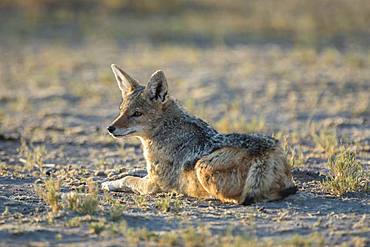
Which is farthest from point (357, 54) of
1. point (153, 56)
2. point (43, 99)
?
point (43, 99)

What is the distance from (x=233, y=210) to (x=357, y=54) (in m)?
13.9

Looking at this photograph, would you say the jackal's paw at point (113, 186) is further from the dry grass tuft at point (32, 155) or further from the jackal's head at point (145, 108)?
the dry grass tuft at point (32, 155)

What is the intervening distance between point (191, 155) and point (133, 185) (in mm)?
801

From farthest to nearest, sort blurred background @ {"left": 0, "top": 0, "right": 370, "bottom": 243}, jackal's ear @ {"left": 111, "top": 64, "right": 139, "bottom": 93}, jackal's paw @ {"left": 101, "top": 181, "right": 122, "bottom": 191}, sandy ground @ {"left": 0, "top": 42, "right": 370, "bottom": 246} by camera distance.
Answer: jackal's ear @ {"left": 111, "top": 64, "right": 139, "bottom": 93} < jackal's paw @ {"left": 101, "top": 181, "right": 122, "bottom": 191} < blurred background @ {"left": 0, "top": 0, "right": 370, "bottom": 243} < sandy ground @ {"left": 0, "top": 42, "right": 370, "bottom": 246}

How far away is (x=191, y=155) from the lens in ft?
27.2

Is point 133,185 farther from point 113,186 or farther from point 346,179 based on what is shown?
point 346,179

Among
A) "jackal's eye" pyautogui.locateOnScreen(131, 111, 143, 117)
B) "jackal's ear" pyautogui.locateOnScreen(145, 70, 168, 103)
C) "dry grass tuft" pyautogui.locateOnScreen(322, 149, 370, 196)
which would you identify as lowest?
"dry grass tuft" pyautogui.locateOnScreen(322, 149, 370, 196)

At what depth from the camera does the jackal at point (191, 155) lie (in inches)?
301

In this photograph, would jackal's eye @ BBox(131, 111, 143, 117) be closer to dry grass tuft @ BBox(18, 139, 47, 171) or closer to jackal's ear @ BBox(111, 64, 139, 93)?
jackal's ear @ BBox(111, 64, 139, 93)

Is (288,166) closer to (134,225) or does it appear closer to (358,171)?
(358,171)

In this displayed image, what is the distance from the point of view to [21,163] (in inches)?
416

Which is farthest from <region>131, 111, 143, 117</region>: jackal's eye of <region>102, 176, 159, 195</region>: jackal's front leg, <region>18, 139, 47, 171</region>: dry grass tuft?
<region>18, 139, 47, 171</region>: dry grass tuft

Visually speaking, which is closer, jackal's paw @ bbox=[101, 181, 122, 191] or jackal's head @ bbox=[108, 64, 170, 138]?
jackal's head @ bbox=[108, 64, 170, 138]

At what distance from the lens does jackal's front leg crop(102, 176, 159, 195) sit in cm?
859
